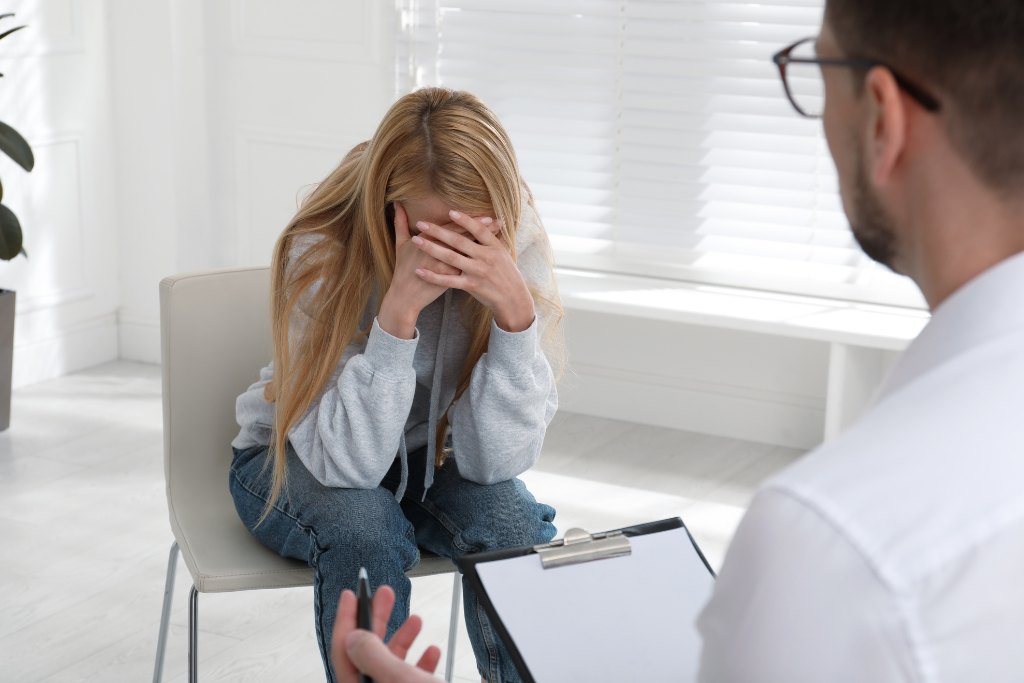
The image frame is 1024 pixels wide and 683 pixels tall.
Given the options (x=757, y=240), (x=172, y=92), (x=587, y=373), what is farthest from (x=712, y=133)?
(x=172, y=92)

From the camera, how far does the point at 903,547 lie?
46 centimetres

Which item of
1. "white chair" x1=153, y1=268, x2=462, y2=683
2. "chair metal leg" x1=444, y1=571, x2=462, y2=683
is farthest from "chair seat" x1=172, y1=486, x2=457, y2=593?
"chair metal leg" x1=444, y1=571, x2=462, y2=683

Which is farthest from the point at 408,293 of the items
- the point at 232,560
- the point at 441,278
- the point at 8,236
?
the point at 8,236

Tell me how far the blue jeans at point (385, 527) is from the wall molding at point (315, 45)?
192 cm

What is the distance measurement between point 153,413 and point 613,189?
141cm

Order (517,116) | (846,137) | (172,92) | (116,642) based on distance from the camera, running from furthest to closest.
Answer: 1. (172,92)
2. (517,116)
3. (116,642)
4. (846,137)

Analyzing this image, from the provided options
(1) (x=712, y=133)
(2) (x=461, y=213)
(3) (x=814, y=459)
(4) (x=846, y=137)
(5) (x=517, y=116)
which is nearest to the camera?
(3) (x=814, y=459)

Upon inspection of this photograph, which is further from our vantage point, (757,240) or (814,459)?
(757,240)

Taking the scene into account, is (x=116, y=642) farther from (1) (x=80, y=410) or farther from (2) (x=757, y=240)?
(2) (x=757, y=240)

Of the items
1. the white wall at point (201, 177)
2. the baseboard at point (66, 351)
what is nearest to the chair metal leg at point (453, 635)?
the white wall at point (201, 177)

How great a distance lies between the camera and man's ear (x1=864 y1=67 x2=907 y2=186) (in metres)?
0.57

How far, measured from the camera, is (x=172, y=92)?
3.28 m

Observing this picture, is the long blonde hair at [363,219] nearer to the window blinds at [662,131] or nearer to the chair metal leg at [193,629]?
the chair metal leg at [193,629]

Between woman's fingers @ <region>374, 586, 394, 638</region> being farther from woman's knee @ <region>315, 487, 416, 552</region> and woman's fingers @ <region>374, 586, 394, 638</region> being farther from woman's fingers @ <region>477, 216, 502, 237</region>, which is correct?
woman's fingers @ <region>477, 216, 502, 237</region>
